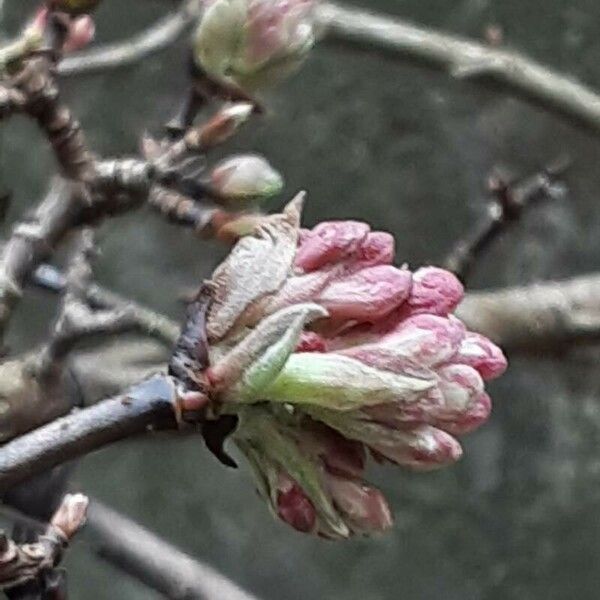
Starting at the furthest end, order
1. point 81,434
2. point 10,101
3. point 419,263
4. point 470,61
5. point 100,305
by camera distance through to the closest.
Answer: point 419,263, point 470,61, point 100,305, point 10,101, point 81,434

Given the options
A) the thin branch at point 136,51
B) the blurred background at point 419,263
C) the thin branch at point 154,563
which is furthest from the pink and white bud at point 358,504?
the blurred background at point 419,263

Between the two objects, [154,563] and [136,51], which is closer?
[154,563]

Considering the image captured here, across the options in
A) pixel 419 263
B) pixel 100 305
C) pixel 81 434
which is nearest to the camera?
pixel 81 434

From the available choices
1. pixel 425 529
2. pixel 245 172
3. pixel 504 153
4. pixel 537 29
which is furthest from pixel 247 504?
pixel 245 172

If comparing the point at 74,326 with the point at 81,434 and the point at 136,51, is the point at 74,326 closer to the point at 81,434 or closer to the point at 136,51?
the point at 81,434

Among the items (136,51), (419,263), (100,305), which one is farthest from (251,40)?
(419,263)

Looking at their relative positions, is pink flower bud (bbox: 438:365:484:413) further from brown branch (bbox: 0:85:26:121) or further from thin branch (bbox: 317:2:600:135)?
thin branch (bbox: 317:2:600:135)

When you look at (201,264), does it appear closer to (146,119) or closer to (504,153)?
(146,119)

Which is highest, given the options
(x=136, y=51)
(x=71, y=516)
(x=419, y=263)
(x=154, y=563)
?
(x=71, y=516)
